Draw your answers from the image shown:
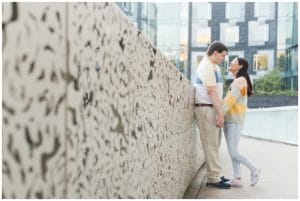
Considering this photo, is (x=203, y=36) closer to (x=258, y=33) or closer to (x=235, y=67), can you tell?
(x=258, y=33)

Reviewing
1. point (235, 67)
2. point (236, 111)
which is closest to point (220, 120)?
point (236, 111)

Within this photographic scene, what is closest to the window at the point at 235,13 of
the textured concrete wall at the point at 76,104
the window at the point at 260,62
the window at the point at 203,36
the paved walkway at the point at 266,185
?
the window at the point at 203,36

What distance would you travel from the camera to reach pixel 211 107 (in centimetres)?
532

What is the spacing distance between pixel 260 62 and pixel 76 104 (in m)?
45.9

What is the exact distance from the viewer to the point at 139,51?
2654 mm

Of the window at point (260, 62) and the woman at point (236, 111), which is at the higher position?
the woman at point (236, 111)

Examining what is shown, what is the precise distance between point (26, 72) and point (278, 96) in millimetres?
38068

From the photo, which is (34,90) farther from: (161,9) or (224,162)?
(161,9)

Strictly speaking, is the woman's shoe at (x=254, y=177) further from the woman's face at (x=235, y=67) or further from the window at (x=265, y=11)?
the window at (x=265, y=11)

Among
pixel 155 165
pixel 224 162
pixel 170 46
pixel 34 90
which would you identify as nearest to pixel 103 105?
pixel 34 90

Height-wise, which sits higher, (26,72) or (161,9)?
(161,9)

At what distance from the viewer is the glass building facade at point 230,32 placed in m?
45.1

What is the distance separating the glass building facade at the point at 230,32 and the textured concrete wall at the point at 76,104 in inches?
1650

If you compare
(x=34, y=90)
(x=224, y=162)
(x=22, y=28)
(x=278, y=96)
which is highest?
(x=22, y=28)
